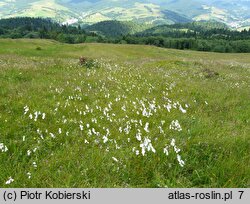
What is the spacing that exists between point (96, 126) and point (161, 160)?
7.37 ft

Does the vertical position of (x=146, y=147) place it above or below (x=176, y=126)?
above

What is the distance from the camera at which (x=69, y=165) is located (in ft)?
18.9

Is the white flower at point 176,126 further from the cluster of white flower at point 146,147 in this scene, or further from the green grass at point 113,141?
the cluster of white flower at point 146,147

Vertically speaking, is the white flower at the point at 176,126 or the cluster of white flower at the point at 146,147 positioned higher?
the cluster of white flower at the point at 146,147

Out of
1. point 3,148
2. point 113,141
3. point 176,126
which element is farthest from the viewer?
point 176,126

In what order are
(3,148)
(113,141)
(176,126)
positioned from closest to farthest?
1. (3,148)
2. (113,141)
3. (176,126)

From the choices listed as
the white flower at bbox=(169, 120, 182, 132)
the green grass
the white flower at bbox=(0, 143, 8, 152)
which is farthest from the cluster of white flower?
the white flower at bbox=(0, 143, 8, 152)

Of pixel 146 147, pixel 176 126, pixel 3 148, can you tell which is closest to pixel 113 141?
pixel 146 147

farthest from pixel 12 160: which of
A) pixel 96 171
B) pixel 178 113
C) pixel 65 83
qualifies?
pixel 65 83

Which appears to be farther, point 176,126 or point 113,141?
point 176,126

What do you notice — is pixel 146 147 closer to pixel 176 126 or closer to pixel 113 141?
pixel 113 141

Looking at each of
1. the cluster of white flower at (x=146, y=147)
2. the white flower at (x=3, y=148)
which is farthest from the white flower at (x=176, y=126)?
the white flower at (x=3, y=148)

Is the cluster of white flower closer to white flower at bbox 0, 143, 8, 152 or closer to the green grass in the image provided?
the green grass
